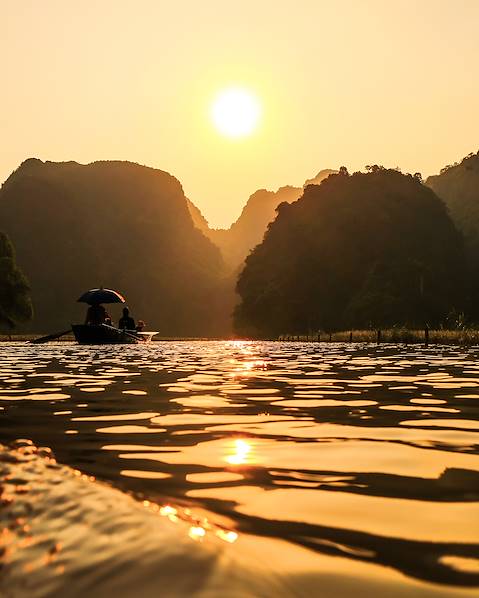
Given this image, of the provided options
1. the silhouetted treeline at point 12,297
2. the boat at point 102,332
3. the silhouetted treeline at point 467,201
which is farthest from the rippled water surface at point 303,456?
the silhouetted treeline at point 467,201

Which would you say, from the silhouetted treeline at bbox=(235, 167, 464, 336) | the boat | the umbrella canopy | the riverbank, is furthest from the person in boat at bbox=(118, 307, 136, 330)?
the silhouetted treeline at bbox=(235, 167, 464, 336)

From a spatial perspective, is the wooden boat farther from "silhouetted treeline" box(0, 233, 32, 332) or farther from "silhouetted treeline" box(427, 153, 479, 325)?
"silhouetted treeline" box(427, 153, 479, 325)

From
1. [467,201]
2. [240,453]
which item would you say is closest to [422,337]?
[240,453]

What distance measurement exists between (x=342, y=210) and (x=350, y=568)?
117508mm

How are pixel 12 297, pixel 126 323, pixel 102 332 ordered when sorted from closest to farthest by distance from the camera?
1. pixel 102 332
2. pixel 126 323
3. pixel 12 297

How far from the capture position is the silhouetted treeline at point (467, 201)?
118 meters

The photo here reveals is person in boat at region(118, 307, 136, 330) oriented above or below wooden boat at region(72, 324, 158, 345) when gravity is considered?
above

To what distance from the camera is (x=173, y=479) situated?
533 cm

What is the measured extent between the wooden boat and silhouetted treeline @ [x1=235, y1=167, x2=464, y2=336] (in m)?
57.1

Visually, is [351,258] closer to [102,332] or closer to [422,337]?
[422,337]

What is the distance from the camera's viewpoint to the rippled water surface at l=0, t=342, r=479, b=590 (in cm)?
387

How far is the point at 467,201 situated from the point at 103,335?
4136 inches

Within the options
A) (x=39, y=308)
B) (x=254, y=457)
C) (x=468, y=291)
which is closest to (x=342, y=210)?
(x=468, y=291)

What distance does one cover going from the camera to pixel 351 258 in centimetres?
11556
